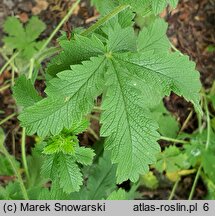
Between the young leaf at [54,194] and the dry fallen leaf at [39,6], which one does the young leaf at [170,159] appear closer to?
the young leaf at [54,194]

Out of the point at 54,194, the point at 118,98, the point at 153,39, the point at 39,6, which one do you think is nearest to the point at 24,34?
the point at 39,6

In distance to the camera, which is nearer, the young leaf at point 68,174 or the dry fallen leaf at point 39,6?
the young leaf at point 68,174

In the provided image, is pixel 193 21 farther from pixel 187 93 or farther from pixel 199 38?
pixel 187 93

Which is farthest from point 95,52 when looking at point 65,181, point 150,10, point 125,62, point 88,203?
point 88,203

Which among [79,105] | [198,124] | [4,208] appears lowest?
[198,124]

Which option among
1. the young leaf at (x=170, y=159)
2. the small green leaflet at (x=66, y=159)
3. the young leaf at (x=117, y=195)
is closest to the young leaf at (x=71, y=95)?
the small green leaflet at (x=66, y=159)

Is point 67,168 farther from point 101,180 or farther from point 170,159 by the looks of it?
point 170,159
